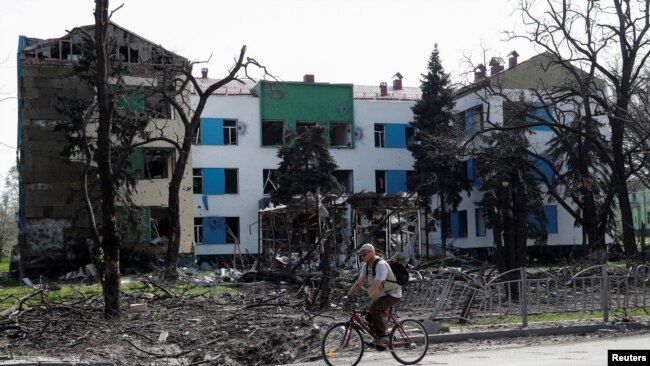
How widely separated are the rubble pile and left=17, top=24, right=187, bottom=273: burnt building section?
21.5 m

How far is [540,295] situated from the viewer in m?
16.8

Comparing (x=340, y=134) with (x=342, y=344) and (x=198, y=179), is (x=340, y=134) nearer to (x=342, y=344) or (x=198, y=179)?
(x=198, y=179)

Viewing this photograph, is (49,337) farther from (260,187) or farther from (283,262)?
(260,187)

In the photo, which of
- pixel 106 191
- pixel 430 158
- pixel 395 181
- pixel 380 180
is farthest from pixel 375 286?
pixel 395 181

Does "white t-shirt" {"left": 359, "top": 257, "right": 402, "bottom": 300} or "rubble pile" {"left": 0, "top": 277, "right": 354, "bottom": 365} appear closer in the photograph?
"white t-shirt" {"left": 359, "top": 257, "right": 402, "bottom": 300}

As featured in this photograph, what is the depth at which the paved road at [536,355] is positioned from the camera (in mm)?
10883

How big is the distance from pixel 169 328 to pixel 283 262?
1900 centimetres

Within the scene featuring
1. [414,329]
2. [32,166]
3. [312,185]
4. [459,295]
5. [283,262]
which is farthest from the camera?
[312,185]

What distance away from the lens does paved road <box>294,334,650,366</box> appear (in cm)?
1088

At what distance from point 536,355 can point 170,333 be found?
6.94 m

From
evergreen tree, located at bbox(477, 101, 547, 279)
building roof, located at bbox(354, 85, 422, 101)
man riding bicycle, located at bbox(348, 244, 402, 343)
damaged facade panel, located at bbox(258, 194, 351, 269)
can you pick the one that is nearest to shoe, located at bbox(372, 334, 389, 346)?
man riding bicycle, located at bbox(348, 244, 402, 343)

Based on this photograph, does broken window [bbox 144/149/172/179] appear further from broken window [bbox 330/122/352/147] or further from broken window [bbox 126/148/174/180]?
broken window [bbox 330/122/352/147]

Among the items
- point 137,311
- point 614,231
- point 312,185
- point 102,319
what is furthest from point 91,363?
point 614,231

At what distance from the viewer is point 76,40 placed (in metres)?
41.5
